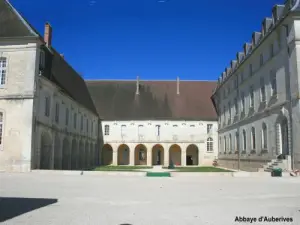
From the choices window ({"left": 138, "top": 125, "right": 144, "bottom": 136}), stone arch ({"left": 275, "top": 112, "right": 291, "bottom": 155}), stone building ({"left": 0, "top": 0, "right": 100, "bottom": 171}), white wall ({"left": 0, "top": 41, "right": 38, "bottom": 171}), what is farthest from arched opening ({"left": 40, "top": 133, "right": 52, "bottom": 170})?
window ({"left": 138, "top": 125, "right": 144, "bottom": 136})

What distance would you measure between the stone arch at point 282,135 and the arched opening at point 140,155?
2221cm

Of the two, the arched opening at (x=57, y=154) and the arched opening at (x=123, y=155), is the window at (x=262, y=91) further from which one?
the arched opening at (x=123, y=155)

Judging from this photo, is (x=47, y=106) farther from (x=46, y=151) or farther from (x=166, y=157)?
(x=166, y=157)

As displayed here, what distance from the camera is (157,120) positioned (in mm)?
36719

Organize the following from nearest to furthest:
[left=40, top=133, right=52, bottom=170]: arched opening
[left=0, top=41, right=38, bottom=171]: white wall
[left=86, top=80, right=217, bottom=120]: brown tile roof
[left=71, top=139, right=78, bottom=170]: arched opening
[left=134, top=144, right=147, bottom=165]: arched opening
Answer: [left=0, top=41, right=38, bottom=171]: white wall < [left=40, top=133, right=52, bottom=170]: arched opening < [left=71, top=139, right=78, bottom=170]: arched opening < [left=86, top=80, right=217, bottom=120]: brown tile roof < [left=134, top=144, right=147, bottom=165]: arched opening

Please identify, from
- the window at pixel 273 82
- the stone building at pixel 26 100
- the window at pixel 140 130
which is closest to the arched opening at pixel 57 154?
the stone building at pixel 26 100

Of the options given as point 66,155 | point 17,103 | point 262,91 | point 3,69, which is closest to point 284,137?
point 262,91

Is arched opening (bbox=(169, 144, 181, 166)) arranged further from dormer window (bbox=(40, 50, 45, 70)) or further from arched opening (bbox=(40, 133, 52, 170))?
dormer window (bbox=(40, 50, 45, 70))

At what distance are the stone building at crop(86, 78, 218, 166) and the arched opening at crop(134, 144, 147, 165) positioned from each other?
0.92 feet

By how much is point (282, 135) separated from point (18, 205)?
1618 centimetres

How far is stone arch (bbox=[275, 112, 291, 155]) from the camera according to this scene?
59.4ft

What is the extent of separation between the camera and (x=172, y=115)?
36.7 meters

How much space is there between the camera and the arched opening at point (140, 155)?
39881 mm

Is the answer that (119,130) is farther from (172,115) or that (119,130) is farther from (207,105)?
(207,105)
